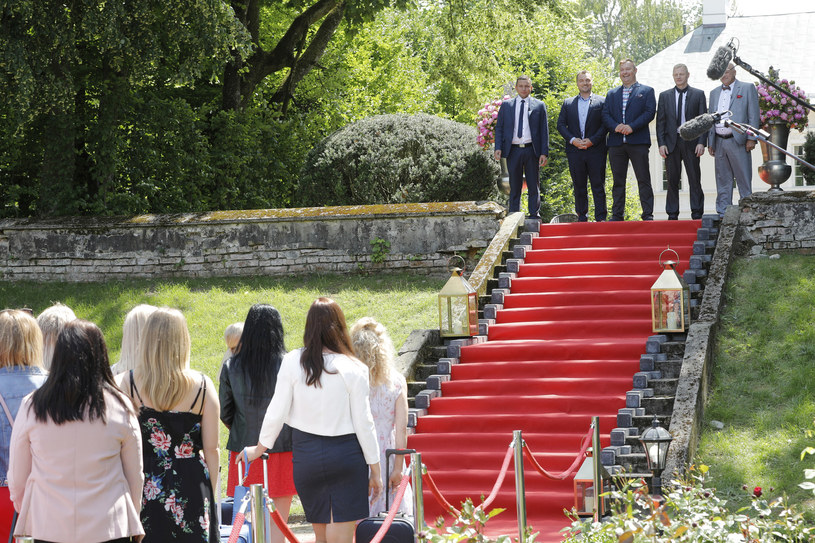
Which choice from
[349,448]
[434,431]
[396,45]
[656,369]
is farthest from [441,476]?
[396,45]

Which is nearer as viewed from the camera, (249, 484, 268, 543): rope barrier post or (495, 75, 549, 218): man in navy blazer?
(249, 484, 268, 543): rope barrier post

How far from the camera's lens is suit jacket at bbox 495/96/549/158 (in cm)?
1396

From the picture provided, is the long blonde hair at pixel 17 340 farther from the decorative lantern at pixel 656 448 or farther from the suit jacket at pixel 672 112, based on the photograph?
the suit jacket at pixel 672 112

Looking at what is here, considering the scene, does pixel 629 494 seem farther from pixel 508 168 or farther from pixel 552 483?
pixel 508 168

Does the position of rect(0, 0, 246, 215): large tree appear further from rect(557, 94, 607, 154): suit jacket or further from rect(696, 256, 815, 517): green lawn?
rect(696, 256, 815, 517): green lawn

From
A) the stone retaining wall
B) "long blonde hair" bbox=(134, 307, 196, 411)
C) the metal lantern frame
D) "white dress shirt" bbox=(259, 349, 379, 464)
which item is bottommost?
the metal lantern frame

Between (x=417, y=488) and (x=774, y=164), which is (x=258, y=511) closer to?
(x=417, y=488)

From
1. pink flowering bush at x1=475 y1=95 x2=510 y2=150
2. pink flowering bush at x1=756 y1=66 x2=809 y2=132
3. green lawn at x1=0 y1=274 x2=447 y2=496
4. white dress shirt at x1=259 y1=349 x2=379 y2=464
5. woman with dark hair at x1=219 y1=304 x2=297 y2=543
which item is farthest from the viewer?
pink flowering bush at x1=475 y1=95 x2=510 y2=150

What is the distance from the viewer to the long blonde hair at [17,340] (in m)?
5.57

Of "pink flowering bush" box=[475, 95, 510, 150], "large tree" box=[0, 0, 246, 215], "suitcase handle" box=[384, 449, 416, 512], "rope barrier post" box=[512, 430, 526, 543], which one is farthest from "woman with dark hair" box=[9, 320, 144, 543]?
"pink flowering bush" box=[475, 95, 510, 150]

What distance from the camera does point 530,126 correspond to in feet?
46.0

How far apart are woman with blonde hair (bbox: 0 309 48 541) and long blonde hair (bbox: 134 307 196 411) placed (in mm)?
707

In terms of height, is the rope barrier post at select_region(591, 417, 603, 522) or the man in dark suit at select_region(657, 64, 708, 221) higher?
the man in dark suit at select_region(657, 64, 708, 221)

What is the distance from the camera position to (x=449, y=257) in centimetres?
1438
